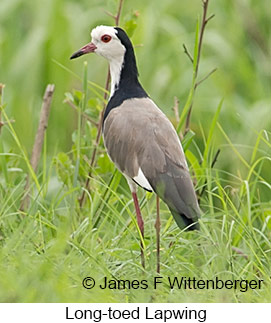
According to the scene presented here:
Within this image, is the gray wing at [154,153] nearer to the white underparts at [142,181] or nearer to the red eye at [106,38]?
the white underparts at [142,181]

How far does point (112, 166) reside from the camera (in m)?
4.48

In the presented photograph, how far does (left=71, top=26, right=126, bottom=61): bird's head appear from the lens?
152 inches

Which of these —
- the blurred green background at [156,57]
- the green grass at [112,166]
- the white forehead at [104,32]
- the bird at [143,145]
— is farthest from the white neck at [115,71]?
the blurred green background at [156,57]

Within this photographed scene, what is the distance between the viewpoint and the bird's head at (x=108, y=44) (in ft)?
12.7

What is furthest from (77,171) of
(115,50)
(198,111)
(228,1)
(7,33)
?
(228,1)

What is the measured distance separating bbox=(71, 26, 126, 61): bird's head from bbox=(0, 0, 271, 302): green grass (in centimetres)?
38

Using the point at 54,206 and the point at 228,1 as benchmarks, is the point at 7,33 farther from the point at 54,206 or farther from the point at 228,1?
the point at 54,206

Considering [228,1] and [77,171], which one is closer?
[77,171]

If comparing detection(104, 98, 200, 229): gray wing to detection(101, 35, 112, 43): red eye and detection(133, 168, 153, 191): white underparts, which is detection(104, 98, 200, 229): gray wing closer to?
detection(133, 168, 153, 191): white underparts

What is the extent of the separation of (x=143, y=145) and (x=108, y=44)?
20.0 inches

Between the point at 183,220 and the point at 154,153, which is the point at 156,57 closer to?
the point at 154,153

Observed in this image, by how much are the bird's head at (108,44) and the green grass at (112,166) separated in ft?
1.24
